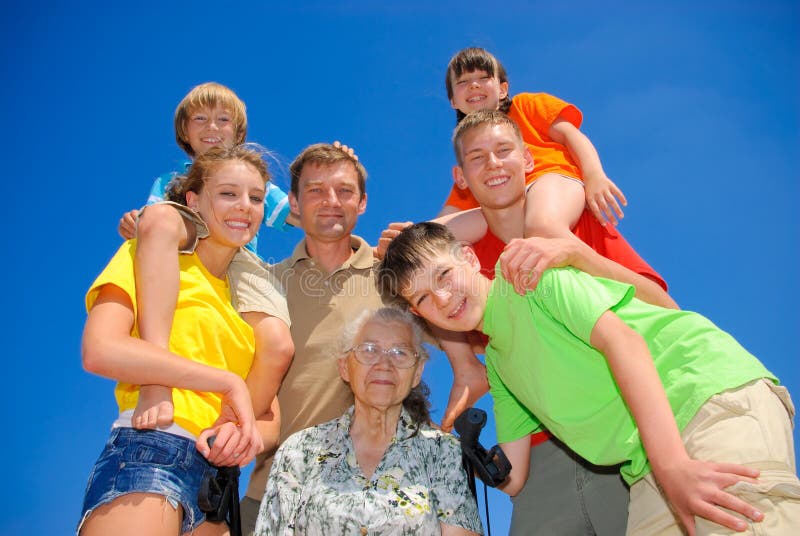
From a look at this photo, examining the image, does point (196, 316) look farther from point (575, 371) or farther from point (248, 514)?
point (575, 371)

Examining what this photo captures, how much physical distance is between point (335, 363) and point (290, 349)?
0.59 m

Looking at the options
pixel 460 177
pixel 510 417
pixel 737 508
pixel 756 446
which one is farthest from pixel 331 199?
pixel 737 508

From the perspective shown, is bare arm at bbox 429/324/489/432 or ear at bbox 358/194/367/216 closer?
bare arm at bbox 429/324/489/432

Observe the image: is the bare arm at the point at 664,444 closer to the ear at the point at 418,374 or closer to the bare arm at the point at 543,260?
the bare arm at the point at 543,260

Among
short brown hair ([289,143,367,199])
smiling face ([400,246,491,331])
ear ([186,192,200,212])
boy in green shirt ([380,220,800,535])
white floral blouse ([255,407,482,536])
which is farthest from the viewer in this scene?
short brown hair ([289,143,367,199])

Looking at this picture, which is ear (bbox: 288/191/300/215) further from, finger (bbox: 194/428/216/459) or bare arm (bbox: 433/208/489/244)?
finger (bbox: 194/428/216/459)

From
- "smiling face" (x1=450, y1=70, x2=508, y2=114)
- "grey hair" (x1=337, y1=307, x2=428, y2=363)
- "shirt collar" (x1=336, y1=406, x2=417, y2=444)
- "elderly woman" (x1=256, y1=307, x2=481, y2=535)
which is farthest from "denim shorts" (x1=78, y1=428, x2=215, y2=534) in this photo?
"smiling face" (x1=450, y1=70, x2=508, y2=114)

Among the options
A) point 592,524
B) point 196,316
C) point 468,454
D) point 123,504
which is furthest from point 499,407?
point 123,504

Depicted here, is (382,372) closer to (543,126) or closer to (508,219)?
(508,219)

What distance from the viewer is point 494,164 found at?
423 centimetres

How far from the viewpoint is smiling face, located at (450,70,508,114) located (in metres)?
5.46

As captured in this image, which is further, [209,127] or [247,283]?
[209,127]

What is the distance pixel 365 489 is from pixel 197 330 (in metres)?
1.24

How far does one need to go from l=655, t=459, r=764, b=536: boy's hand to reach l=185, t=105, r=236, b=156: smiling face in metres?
4.29
